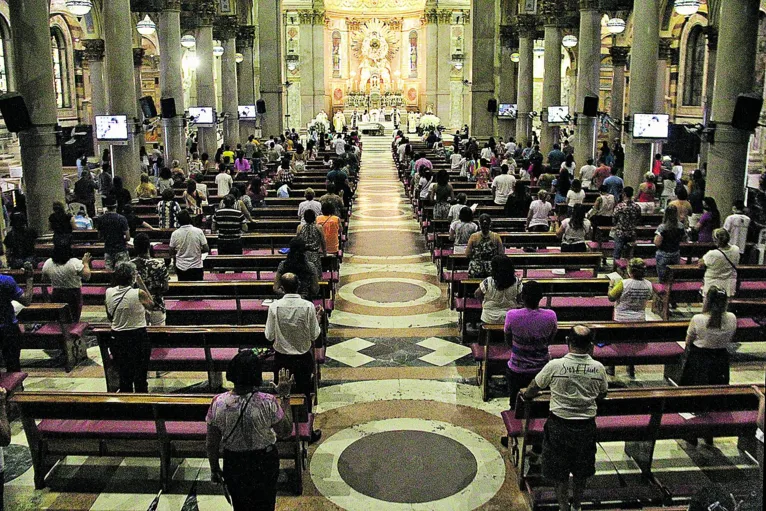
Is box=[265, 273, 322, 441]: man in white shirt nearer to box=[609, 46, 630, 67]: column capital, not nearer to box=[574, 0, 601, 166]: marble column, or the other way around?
box=[574, 0, 601, 166]: marble column

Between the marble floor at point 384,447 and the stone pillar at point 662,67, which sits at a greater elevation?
the stone pillar at point 662,67

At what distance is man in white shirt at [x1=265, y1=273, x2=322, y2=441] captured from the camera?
7207 millimetres

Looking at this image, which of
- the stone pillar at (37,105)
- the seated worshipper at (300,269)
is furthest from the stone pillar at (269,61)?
the seated worshipper at (300,269)

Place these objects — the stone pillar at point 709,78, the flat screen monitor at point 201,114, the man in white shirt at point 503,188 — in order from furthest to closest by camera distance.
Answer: the flat screen monitor at point 201,114, the stone pillar at point 709,78, the man in white shirt at point 503,188

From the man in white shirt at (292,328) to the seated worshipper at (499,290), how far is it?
2305 millimetres

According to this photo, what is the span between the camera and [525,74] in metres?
32.7

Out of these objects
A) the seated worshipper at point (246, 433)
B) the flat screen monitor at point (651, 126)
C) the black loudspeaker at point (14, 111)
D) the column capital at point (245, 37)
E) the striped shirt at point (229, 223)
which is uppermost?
the column capital at point (245, 37)

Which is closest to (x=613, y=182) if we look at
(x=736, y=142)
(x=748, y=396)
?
(x=736, y=142)

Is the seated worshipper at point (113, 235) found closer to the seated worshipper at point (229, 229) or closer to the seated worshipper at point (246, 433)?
the seated worshipper at point (229, 229)

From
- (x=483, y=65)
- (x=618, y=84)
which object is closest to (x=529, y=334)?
(x=618, y=84)

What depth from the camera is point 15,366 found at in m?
8.85

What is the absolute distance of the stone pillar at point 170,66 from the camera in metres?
25.3

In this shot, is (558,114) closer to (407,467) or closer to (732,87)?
(732,87)

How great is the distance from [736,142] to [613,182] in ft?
9.05
